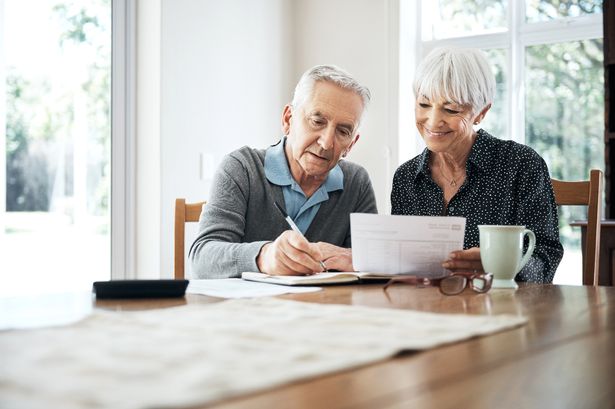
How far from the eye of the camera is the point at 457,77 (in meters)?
1.82

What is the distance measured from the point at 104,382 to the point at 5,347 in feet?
0.64

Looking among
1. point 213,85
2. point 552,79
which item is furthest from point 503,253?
point 552,79

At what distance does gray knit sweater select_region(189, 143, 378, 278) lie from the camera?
1.72 meters

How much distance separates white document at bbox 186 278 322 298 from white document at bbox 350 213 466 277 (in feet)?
0.64

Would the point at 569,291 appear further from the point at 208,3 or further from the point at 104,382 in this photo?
the point at 208,3

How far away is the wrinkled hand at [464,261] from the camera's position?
4.71ft

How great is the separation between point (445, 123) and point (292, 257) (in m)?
0.64

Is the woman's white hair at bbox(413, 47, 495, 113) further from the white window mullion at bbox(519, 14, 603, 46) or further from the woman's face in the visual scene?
the white window mullion at bbox(519, 14, 603, 46)

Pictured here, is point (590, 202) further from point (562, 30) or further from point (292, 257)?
point (562, 30)

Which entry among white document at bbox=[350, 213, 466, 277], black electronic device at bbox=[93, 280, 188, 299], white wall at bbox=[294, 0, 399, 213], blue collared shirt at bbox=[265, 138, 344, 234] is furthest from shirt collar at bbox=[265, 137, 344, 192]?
white wall at bbox=[294, 0, 399, 213]

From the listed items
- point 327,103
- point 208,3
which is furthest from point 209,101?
point 327,103

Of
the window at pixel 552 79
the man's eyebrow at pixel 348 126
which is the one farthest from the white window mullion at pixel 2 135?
the window at pixel 552 79

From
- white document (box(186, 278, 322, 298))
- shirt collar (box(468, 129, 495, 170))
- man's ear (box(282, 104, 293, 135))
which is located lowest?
white document (box(186, 278, 322, 298))

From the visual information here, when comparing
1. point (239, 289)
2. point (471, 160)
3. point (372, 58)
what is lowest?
point (239, 289)
